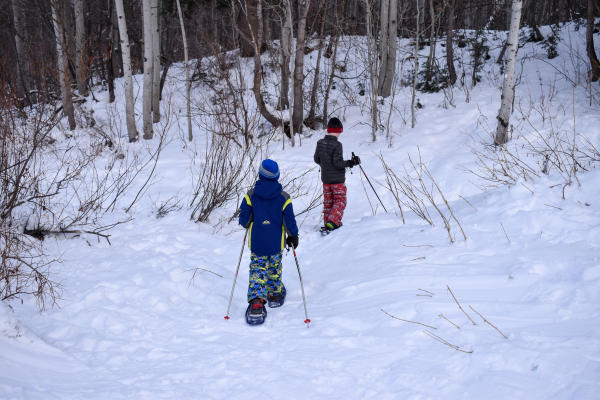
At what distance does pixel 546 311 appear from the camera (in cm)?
290

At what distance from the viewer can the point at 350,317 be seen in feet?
11.6

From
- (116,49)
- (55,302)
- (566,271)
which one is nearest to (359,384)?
(566,271)

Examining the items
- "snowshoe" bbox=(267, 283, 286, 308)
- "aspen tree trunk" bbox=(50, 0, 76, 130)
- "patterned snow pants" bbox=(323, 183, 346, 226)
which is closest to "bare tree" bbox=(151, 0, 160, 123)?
"aspen tree trunk" bbox=(50, 0, 76, 130)

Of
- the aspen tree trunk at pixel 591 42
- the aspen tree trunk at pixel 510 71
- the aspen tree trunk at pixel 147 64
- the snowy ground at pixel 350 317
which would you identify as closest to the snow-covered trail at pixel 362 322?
the snowy ground at pixel 350 317

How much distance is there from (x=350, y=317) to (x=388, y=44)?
11560 mm

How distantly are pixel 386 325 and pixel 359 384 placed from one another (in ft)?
2.28

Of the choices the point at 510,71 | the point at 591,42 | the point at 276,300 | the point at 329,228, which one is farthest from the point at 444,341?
the point at 591,42

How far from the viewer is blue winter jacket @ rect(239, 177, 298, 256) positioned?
4.16 meters

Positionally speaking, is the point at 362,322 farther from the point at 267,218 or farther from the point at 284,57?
the point at 284,57

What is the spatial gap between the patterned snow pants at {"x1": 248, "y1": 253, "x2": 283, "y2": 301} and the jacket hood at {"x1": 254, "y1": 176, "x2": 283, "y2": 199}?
69 centimetres

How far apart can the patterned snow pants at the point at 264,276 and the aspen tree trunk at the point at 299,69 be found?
8.56m

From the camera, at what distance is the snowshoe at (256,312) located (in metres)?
→ 3.79

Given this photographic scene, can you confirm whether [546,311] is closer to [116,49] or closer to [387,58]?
[387,58]

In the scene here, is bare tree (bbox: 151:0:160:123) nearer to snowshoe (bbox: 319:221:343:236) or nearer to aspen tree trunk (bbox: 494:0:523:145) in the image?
snowshoe (bbox: 319:221:343:236)
